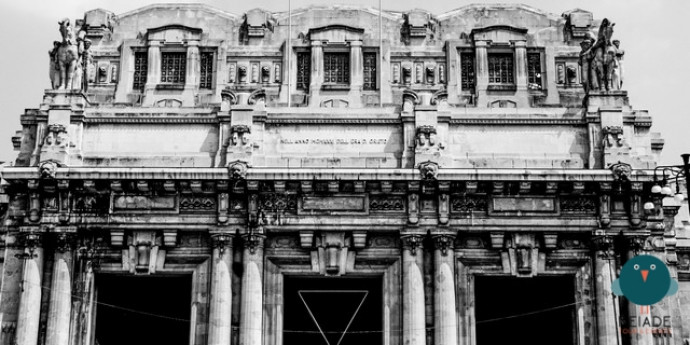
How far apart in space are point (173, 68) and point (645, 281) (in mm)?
20471

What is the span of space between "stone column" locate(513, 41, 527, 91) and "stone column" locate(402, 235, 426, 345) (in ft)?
30.1

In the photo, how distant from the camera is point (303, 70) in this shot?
39438 mm

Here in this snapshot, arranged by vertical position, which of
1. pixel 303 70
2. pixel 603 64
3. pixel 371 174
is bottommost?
pixel 371 174

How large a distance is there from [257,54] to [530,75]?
11.3 metres

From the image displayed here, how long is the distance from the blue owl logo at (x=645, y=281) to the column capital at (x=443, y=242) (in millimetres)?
5786

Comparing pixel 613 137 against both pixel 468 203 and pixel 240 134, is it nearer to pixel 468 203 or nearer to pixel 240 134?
pixel 468 203

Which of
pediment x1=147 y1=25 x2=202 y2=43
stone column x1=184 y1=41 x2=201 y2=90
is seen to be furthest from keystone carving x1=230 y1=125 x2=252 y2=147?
pediment x1=147 y1=25 x2=202 y2=43

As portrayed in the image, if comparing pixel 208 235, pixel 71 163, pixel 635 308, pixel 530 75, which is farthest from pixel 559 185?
pixel 71 163

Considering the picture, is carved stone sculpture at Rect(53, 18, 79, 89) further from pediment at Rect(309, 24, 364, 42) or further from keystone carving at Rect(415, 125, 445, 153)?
keystone carving at Rect(415, 125, 445, 153)

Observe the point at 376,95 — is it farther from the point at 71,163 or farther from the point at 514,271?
the point at 71,163

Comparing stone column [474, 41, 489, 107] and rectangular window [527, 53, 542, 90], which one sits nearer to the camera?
stone column [474, 41, 489, 107]

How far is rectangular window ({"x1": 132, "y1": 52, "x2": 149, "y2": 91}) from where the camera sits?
128 feet

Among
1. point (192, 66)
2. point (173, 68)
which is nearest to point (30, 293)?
point (173, 68)

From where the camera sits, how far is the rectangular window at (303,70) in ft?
129
